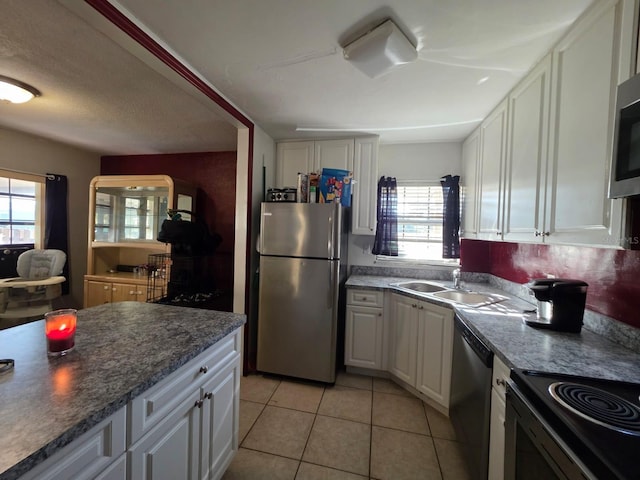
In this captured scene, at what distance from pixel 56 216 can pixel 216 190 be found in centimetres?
195

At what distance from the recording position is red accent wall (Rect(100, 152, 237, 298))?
11.4 ft

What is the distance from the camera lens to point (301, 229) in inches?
93.5

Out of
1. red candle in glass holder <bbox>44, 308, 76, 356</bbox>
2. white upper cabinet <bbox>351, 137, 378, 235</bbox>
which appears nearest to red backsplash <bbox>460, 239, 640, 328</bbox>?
white upper cabinet <bbox>351, 137, 378, 235</bbox>

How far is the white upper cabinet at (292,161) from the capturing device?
2.88m

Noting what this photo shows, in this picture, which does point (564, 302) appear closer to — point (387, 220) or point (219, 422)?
point (387, 220)

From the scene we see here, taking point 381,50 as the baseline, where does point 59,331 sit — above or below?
below

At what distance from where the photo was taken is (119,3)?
46.9 inches

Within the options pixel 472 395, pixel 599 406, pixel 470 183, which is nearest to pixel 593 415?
pixel 599 406

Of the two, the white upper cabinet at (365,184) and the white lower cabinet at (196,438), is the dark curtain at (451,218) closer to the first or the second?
the white upper cabinet at (365,184)

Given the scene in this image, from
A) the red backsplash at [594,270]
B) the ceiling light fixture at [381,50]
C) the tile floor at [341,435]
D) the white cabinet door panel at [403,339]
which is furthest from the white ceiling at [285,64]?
the tile floor at [341,435]

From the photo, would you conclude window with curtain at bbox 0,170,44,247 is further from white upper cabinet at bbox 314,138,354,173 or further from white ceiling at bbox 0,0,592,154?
white upper cabinet at bbox 314,138,354,173

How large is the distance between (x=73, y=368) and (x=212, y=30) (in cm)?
155

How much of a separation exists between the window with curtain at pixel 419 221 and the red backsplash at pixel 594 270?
660mm

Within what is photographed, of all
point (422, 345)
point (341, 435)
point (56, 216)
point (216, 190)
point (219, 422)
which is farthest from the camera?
point (216, 190)
